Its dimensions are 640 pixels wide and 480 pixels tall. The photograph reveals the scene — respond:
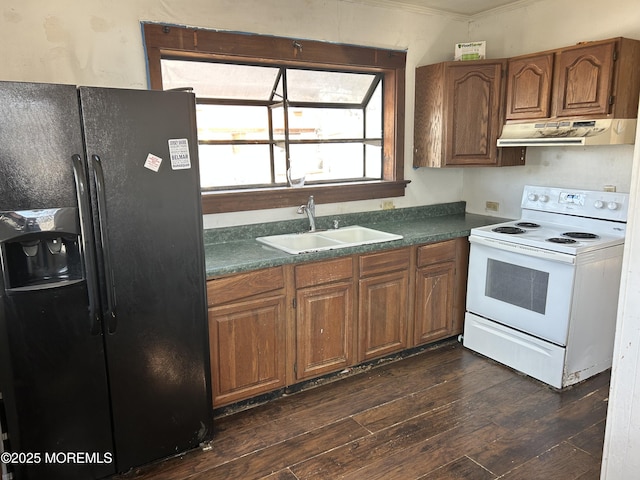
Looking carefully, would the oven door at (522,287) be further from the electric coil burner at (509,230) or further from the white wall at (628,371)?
the white wall at (628,371)

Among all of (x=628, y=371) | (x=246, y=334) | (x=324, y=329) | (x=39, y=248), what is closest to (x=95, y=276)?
(x=39, y=248)

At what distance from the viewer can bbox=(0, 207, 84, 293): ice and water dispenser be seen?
1.74 metres

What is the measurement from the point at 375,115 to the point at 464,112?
0.67 m

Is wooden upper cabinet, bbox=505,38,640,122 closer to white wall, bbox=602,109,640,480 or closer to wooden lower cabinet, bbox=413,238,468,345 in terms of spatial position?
wooden lower cabinet, bbox=413,238,468,345

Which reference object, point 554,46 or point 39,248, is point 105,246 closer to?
point 39,248

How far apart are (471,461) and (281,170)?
2.10 m

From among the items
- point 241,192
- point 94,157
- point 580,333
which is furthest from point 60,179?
point 580,333

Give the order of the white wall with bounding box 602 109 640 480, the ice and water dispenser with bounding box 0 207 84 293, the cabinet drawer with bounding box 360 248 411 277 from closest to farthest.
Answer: the white wall with bounding box 602 109 640 480 → the ice and water dispenser with bounding box 0 207 84 293 → the cabinet drawer with bounding box 360 248 411 277

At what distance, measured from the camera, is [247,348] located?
8.48 feet

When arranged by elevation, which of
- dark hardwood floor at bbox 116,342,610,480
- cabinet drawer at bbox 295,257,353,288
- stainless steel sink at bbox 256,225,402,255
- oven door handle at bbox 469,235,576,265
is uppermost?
stainless steel sink at bbox 256,225,402,255

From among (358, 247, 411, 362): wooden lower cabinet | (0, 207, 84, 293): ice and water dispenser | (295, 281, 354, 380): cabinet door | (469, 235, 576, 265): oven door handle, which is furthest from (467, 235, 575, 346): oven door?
(0, 207, 84, 293): ice and water dispenser

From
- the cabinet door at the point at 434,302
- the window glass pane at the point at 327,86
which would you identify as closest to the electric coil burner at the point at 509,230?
the cabinet door at the point at 434,302

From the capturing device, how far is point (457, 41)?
3764mm

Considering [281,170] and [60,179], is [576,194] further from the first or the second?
[60,179]
